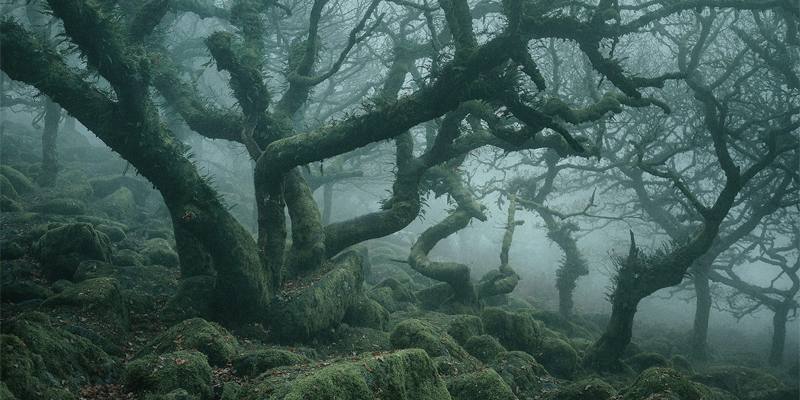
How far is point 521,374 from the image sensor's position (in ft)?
24.4

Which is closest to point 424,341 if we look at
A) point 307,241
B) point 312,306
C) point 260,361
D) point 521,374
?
point 521,374

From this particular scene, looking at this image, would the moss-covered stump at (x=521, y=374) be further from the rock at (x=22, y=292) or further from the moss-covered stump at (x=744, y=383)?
the rock at (x=22, y=292)

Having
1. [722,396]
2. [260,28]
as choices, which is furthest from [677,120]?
[260,28]

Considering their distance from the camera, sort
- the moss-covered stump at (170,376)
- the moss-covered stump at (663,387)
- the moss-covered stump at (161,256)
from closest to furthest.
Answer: the moss-covered stump at (170,376) → the moss-covered stump at (663,387) → the moss-covered stump at (161,256)

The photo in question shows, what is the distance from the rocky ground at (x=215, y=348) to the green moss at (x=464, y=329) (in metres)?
0.03

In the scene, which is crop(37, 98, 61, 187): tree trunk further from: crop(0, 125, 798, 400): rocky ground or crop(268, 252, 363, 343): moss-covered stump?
crop(268, 252, 363, 343): moss-covered stump

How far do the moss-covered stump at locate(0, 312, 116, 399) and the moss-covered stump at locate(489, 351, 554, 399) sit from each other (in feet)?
16.3

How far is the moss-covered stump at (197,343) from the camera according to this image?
568 centimetres

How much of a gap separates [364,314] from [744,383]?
9.34 meters

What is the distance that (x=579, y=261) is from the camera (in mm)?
19484

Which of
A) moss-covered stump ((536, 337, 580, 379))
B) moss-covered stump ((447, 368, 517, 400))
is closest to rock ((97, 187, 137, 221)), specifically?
moss-covered stump ((536, 337, 580, 379))

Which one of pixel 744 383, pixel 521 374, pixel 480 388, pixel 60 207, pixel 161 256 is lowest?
pixel 744 383

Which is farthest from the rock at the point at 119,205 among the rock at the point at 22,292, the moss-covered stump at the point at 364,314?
the moss-covered stump at the point at 364,314

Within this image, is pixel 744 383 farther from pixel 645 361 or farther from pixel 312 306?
pixel 312 306
